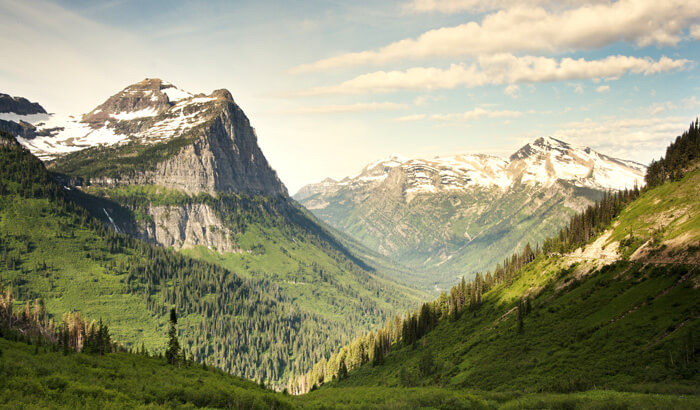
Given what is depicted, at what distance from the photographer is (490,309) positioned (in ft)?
486

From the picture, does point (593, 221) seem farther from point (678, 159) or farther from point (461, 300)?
point (461, 300)

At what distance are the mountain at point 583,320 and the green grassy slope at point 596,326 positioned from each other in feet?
1.04

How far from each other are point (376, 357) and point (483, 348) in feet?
189

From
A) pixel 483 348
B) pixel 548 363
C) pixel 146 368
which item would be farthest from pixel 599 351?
pixel 146 368

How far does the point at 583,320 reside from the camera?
92.3 meters

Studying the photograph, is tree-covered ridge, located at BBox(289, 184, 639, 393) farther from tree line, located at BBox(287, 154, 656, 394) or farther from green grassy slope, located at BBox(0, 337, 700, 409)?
green grassy slope, located at BBox(0, 337, 700, 409)

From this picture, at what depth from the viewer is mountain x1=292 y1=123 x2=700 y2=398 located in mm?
64688

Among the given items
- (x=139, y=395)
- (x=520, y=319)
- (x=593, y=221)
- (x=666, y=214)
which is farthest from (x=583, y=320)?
(x=139, y=395)

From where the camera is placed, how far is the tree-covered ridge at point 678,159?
12712 cm

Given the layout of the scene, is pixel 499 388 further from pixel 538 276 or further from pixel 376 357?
pixel 376 357

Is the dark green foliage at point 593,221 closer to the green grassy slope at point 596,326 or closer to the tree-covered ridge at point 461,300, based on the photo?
the tree-covered ridge at point 461,300

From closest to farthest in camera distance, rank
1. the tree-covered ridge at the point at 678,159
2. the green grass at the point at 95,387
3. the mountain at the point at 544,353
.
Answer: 1. the green grass at the point at 95,387
2. the mountain at the point at 544,353
3. the tree-covered ridge at the point at 678,159

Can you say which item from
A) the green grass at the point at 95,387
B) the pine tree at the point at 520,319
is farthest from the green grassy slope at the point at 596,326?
the green grass at the point at 95,387

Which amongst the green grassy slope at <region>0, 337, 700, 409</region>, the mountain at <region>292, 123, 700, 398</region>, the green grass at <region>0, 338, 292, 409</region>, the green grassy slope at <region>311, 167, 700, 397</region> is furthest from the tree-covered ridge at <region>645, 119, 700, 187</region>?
the green grass at <region>0, 338, 292, 409</region>
